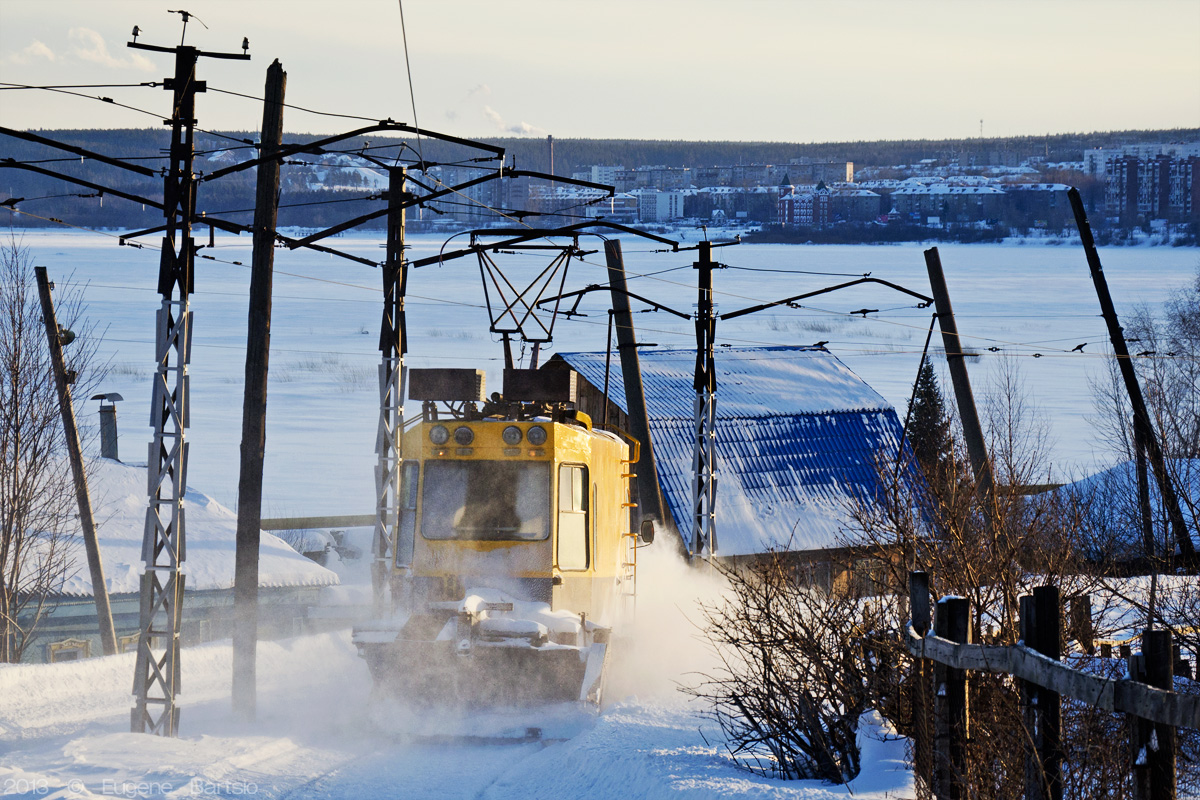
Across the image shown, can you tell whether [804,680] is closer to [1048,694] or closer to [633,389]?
[1048,694]

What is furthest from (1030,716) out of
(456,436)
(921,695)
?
(456,436)

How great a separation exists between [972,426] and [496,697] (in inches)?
698

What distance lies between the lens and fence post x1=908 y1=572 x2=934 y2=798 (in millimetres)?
8086

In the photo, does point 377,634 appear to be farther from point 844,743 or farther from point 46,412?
point 46,412

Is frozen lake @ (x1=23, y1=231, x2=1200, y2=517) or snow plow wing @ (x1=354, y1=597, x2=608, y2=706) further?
Result: frozen lake @ (x1=23, y1=231, x2=1200, y2=517)

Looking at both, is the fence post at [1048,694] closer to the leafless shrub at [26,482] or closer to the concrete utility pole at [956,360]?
the concrete utility pole at [956,360]

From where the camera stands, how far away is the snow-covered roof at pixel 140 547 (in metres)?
28.0

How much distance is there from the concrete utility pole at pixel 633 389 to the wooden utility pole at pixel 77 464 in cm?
1162

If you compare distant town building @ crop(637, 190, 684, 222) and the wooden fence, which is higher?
distant town building @ crop(637, 190, 684, 222)

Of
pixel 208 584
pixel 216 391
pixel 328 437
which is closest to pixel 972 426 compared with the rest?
pixel 208 584

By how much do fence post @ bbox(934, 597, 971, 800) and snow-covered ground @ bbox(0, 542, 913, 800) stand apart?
1.53 m

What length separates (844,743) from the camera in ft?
34.2

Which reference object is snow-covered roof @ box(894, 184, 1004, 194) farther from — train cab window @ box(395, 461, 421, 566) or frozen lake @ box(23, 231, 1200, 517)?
train cab window @ box(395, 461, 421, 566)

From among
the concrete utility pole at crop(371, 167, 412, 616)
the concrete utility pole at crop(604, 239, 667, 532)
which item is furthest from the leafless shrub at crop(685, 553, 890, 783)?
the concrete utility pole at crop(604, 239, 667, 532)
